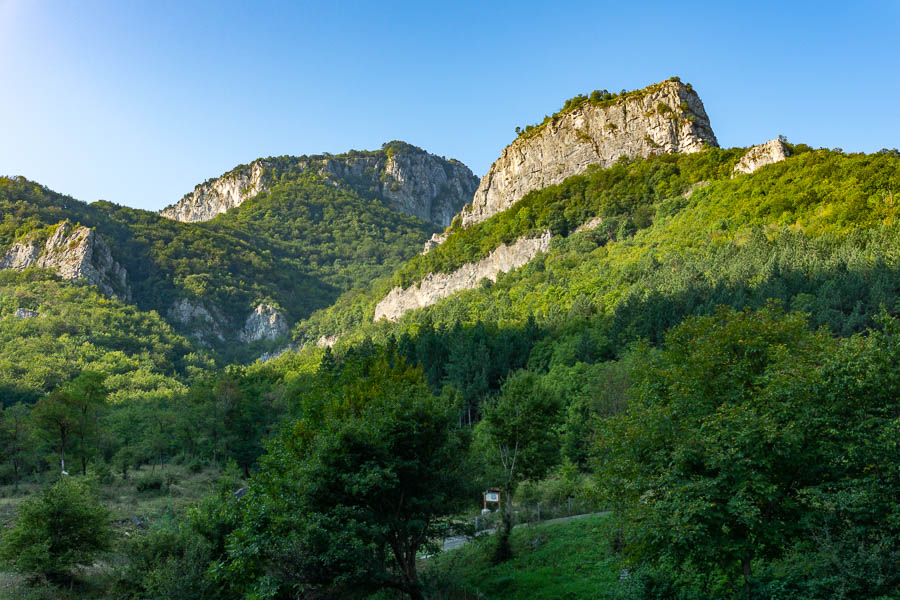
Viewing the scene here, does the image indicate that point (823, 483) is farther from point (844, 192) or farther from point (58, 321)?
point (58, 321)

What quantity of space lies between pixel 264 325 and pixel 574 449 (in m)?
132

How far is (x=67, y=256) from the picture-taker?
429 feet

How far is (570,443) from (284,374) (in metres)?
Result: 61.2

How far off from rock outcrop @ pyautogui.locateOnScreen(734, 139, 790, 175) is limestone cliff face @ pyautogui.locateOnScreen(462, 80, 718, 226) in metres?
15.2

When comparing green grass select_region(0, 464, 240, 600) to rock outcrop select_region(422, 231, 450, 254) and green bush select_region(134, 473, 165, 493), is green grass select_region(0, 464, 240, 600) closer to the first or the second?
green bush select_region(134, 473, 165, 493)

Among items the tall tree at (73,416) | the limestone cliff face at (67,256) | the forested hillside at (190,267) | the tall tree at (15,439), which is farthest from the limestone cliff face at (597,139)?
the tall tree at (15,439)

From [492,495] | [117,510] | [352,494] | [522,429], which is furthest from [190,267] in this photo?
[352,494]

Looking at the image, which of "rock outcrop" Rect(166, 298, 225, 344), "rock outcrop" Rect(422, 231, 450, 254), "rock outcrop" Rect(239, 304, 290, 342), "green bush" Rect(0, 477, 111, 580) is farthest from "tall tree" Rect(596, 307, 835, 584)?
"rock outcrop" Rect(239, 304, 290, 342)

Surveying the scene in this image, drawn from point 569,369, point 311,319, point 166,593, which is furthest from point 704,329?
point 311,319

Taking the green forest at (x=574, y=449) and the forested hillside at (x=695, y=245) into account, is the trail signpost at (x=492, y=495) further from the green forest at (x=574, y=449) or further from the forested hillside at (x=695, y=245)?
the forested hillside at (x=695, y=245)

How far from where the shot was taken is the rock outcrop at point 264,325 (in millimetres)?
157250

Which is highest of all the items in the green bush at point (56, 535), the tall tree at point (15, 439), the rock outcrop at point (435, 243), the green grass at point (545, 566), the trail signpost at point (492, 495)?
the rock outcrop at point (435, 243)

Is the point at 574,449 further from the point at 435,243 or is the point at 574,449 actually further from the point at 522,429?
the point at 435,243

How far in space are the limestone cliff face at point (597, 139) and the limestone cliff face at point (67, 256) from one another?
304 ft
